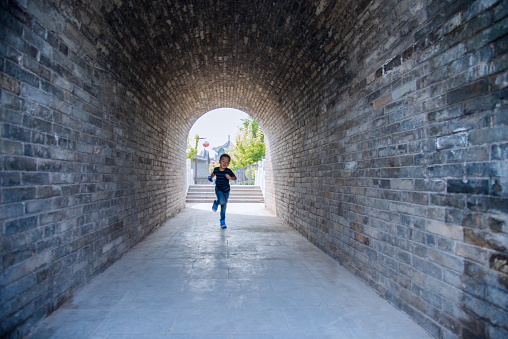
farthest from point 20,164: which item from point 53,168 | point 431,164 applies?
point 431,164

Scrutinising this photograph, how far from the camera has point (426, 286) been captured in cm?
230

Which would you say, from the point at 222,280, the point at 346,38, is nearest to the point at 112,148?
the point at 222,280

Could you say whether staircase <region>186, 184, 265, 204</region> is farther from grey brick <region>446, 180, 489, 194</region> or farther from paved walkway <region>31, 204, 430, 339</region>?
grey brick <region>446, 180, 489, 194</region>

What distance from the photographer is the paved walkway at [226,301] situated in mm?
2230

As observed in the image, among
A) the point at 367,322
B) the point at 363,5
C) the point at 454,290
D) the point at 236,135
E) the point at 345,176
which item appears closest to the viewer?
the point at 454,290

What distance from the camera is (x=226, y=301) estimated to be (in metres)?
2.74

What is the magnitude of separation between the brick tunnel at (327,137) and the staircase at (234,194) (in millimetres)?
7398

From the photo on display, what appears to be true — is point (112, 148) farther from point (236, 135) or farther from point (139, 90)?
point (236, 135)

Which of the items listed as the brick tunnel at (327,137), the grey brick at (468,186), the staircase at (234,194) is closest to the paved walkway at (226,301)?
the brick tunnel at (327,137)

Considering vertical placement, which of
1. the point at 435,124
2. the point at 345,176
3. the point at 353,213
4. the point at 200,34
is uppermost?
the point at 200,34

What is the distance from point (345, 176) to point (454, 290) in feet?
6.59

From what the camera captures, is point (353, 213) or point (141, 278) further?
point (353, 213)

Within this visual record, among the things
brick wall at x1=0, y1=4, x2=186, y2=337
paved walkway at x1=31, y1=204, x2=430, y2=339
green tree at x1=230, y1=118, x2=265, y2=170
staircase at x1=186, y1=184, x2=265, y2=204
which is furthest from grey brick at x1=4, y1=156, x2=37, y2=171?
green tree at x1=230, y1=118, x2=265, y2=170

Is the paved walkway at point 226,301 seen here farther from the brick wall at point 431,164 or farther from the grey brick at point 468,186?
the grey brick at point 468,186
